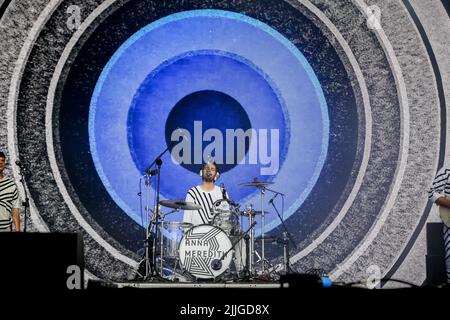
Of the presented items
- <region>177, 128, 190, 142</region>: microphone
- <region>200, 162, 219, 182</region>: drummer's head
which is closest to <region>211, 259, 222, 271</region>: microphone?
<region>200, 162, 219, 182</region>: drummer's head

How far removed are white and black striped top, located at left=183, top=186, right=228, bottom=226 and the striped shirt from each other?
1.77m

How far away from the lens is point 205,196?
6320 mm

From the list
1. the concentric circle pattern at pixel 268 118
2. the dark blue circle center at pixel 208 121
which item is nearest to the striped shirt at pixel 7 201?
the concentric circle pattern at pixel 268 118

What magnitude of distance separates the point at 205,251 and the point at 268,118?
5.36ft

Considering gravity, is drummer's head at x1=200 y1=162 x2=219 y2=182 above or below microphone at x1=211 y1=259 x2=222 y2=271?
above

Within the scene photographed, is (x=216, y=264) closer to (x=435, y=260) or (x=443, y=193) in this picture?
(x=435, y=260)

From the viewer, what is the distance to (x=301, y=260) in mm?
6289

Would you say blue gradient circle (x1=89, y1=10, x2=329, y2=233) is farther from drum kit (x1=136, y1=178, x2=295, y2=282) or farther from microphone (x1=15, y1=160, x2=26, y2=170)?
microphone (x1=15, y1=160, x2=26, y2=170)

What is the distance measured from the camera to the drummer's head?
632cm

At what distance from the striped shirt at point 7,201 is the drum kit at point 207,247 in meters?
1.36

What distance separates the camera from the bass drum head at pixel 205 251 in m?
5.94

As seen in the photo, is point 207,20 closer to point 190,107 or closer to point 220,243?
point 190,107

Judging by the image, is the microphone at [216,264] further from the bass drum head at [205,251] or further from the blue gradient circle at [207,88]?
the blue gradient circle at [207,88]

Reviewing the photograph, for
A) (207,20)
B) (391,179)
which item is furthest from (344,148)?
(207,20)
